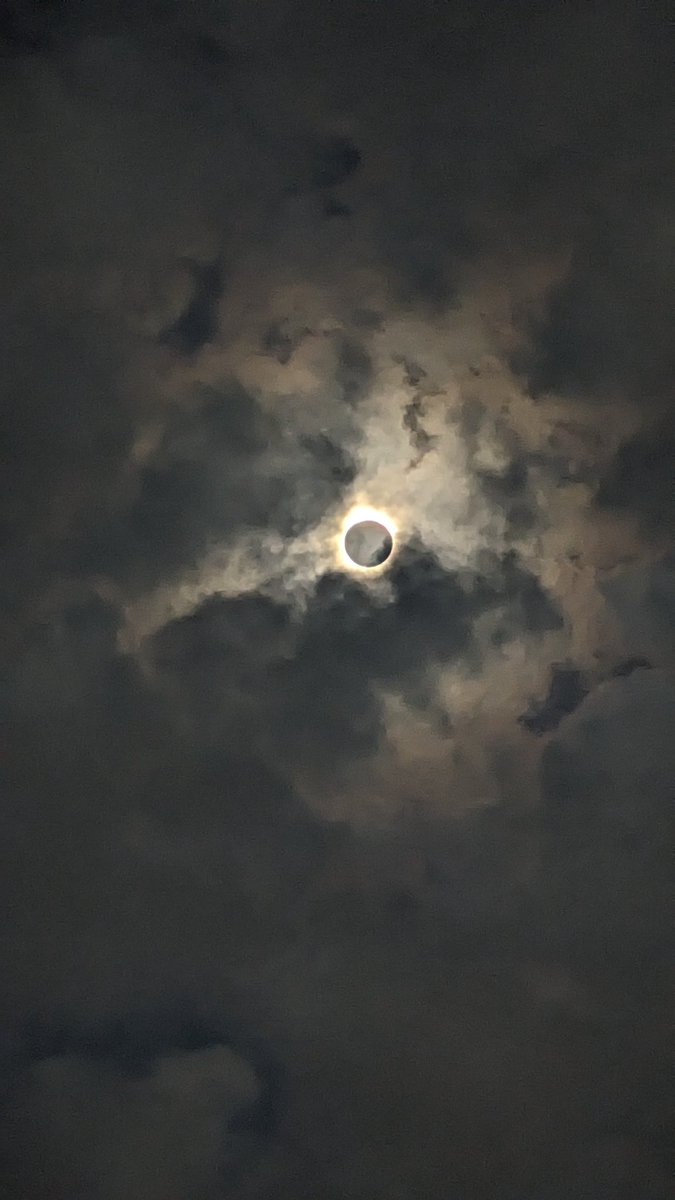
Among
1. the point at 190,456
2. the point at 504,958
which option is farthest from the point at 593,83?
the point at 504,958

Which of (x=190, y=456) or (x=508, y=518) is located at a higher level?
(x=508, y=518)

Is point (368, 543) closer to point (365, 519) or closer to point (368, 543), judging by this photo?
point (368, 543)

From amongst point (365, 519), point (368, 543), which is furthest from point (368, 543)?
point (365, 519)

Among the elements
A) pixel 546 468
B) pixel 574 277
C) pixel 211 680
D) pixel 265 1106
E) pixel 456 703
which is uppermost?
pixel 574 277

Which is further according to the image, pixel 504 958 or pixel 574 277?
pixel 504 958

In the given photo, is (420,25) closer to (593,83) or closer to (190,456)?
(593,83)

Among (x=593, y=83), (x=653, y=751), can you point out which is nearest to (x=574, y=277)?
(x=593, y=83)

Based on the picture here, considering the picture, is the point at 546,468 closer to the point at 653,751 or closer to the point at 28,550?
the point at 653,751
